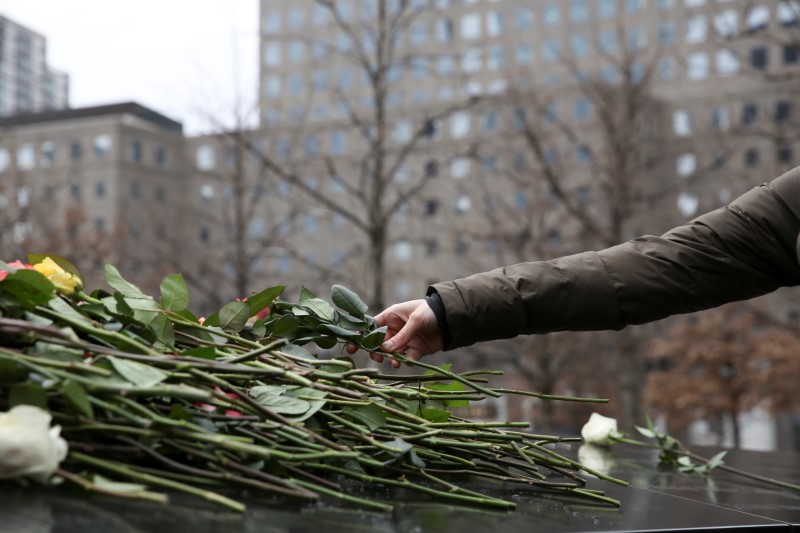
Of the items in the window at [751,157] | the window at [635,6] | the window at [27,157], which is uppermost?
the window at [635,6]

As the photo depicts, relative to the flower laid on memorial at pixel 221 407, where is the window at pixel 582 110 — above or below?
above

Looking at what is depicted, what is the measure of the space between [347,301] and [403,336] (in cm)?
31

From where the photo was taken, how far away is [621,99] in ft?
58.7

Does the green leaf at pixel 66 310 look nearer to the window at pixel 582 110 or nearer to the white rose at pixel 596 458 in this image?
the white rose at pixel 596 458

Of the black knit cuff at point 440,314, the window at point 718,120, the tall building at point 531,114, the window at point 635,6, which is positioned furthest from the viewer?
the window at point 635,6

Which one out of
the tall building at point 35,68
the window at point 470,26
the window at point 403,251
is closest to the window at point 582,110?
the window at point 470,26

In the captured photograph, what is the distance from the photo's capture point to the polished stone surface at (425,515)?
140 centimetres

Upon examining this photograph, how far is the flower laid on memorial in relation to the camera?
156 centimetres

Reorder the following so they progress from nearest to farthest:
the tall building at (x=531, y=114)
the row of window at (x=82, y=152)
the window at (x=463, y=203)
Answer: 1. the tall building at (x=531, y=114)
2. the window at (x=463, y=203)
3. the row of window at (x=82, y=152)

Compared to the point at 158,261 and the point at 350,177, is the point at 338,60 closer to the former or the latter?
the point at 350,177

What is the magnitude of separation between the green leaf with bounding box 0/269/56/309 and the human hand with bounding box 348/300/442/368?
987 mm

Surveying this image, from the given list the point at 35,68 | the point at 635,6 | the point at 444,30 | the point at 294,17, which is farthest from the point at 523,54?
the point at 35,68

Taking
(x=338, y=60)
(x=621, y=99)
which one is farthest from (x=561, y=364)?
(x=338, y=60)

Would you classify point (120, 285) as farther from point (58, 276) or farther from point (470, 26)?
point (470, 26)
